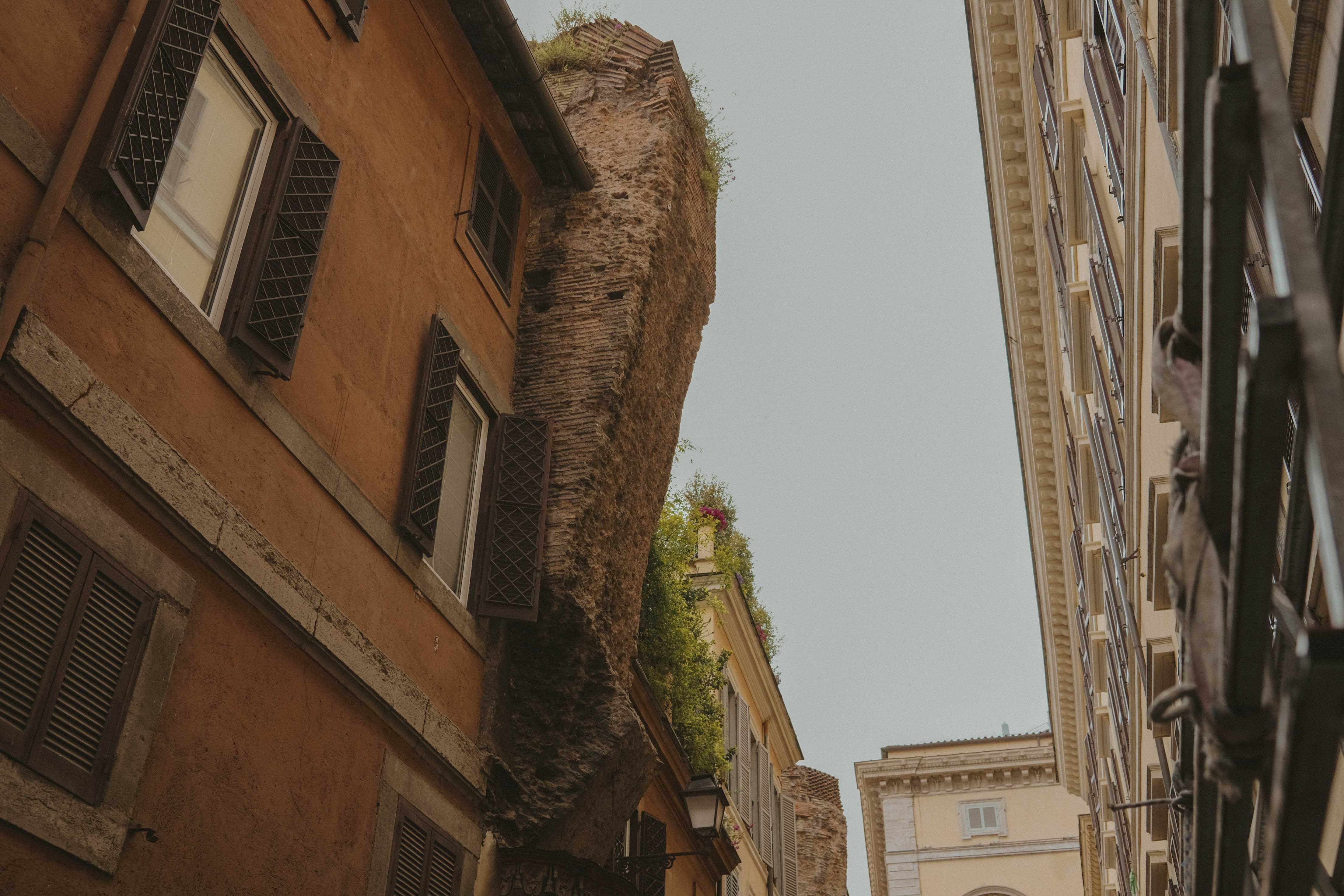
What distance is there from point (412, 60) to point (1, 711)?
5954 millimetres

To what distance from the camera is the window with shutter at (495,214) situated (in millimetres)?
9984

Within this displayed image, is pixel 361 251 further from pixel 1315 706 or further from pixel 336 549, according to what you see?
pixel 1315 706

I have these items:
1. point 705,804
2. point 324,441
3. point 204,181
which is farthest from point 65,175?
point 705,804

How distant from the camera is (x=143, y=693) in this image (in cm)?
521

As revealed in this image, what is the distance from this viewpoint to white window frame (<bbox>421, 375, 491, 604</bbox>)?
876 cm

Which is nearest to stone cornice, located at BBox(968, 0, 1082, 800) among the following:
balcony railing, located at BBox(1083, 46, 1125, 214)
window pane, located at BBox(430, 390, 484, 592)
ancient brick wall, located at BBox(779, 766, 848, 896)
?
balcony railing, located at BBox(1083, 46, 1125, 214)

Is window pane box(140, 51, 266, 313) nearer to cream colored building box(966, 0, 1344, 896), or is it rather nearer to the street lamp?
cream colored building box(966, 0, 1344, 896)

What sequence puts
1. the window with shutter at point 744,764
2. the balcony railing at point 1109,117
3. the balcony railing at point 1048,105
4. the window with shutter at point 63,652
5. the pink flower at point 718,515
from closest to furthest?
the window with shutter at point 63,652 < the balcony railing at point 1109,117 < the balcony railing at point 1048,105 < the window with shutter at point 744,764 < the pink flower at point 718,515

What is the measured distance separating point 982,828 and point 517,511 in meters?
33.8

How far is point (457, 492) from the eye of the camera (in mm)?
8969

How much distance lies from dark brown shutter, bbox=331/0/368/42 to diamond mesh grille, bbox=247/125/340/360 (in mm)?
1078

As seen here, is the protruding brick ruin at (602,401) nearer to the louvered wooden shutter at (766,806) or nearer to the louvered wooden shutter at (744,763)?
the louvered wooden shutter at (744,763)

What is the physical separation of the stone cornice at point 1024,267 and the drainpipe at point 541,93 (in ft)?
19.6

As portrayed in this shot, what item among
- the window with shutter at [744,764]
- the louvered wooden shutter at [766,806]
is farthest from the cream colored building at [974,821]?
the window with shutter at [744,764]
